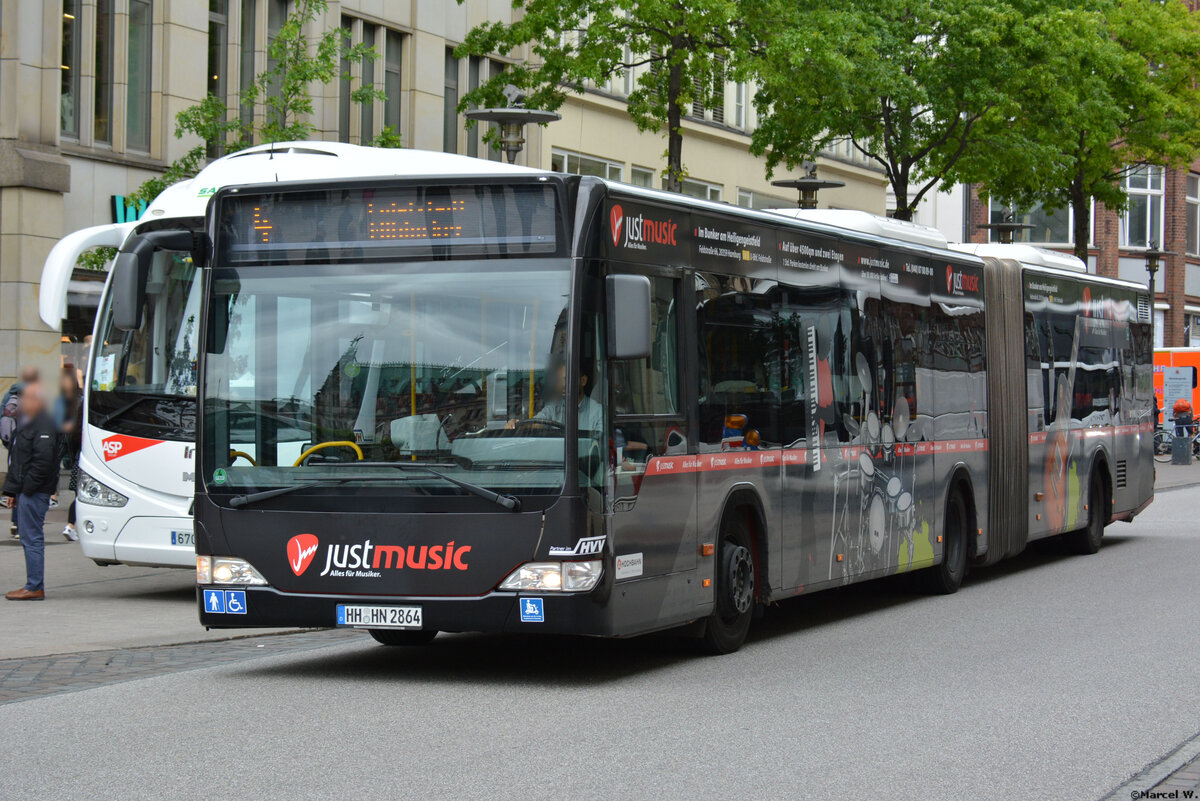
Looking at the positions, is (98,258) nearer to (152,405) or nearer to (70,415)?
(70,415)

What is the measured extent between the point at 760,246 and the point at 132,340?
17.6 ft

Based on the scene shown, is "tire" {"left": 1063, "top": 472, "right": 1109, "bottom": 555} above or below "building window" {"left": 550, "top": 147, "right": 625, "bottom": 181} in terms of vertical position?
below

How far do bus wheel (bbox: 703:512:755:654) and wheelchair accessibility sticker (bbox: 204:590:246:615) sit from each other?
2812mm

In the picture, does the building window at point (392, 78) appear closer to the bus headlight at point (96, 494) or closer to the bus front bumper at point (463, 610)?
the bus headlight at point (96, 494)

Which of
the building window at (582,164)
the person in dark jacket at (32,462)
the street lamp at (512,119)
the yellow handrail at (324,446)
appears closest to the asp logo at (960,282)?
the street lamp at (512,119)

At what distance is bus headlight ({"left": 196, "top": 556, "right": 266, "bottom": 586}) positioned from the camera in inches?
386

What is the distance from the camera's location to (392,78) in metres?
31.8

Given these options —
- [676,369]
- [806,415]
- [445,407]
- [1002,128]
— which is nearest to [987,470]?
[806,415]

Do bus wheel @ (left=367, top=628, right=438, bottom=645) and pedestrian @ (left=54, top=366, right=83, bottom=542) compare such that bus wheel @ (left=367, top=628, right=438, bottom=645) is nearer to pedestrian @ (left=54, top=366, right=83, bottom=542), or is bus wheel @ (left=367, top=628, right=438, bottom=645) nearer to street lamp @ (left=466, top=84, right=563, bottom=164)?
pedestrian @ (left=54, top=366, right=83, bottom=542)

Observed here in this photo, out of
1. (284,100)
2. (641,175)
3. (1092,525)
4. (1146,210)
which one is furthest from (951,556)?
(1146,210)

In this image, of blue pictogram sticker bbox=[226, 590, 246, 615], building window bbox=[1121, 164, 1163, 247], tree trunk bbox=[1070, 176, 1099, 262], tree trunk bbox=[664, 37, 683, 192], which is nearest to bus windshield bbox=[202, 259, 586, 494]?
blue pictogram sticker bbox=[226, 590, 246, 615]

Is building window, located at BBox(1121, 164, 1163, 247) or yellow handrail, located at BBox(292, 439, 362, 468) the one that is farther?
building window, located at BBox(1121, 164, 1163, 247)

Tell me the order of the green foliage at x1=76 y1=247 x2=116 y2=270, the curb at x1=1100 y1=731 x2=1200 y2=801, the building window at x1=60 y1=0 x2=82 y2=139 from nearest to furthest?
the curb at x1=1100 y1=731 x2=1200 y2=801
the green foliage at x1=76 y1=247 x2=116 y2=270
the building window at x1=60 y1=0 x2=82 y2=139

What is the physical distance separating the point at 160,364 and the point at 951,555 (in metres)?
6.87
